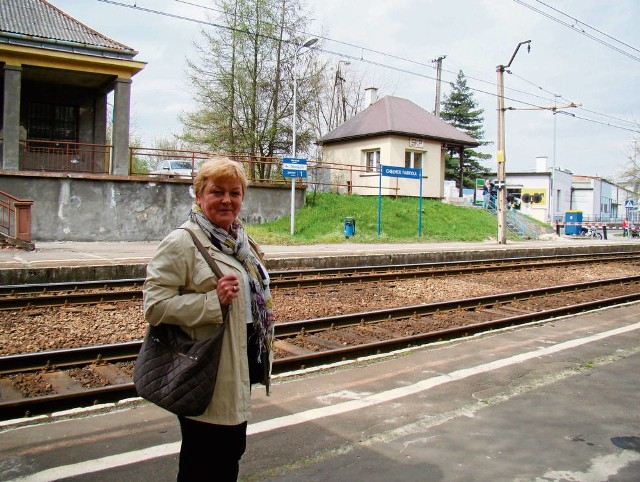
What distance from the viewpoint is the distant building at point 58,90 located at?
1997 cm

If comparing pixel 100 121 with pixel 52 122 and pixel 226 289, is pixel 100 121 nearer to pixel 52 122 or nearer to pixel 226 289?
pixel 52 122

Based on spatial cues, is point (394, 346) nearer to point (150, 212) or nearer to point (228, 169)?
point (228, 169)

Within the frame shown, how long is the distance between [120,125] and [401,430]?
2002 centimetres

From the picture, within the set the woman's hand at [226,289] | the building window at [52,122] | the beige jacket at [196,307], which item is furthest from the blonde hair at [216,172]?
the building window at [52,122]

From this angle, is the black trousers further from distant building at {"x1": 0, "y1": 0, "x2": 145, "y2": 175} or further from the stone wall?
distant building at {"x1": 0, "y1": 0, "x2": 145, "y2": 175}

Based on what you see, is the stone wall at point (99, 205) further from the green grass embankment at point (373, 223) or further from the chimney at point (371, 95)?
the chimney at point (371, 95)

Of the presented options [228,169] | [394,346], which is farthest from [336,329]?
[228,169]

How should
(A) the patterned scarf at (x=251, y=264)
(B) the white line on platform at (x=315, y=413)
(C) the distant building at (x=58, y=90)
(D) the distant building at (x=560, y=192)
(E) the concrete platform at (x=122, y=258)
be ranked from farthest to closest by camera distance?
(D) the distant building at (x=560, y=192) → (C) the distant building at (x=58, y=90) → (E) the concrete platform at (x=122, y=258) → (B) the white line on platform at (x=315, y=413) → (A) the patterned scarf at (x=251, y=264)

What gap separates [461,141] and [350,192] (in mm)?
8578

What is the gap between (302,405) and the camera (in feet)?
15.9

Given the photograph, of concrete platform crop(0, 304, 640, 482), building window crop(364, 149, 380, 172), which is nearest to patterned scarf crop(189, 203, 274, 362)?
concrete platform crop(0, 304, 640, 482)

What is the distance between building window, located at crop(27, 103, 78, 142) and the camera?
74.7ft

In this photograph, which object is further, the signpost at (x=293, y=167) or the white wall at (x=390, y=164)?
the white wall at (x=390, y=164)

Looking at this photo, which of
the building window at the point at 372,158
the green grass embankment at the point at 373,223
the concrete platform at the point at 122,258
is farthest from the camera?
the building window at the point at 372,158
